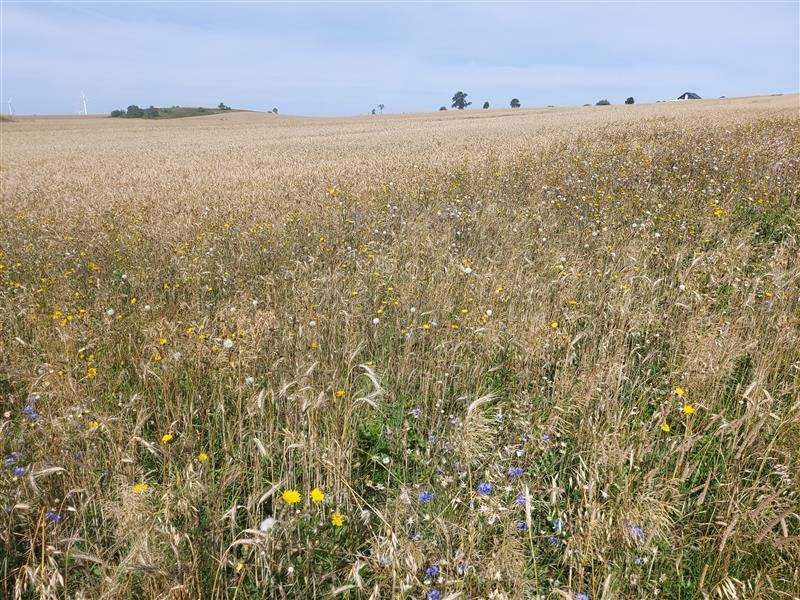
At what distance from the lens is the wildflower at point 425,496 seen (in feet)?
6.97

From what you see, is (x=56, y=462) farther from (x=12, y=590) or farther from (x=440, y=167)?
(x=440, y=167)

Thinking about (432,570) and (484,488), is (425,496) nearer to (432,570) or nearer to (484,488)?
(484,488)

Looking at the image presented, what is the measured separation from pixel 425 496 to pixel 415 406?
0.95 metres

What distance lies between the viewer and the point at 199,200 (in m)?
8.68

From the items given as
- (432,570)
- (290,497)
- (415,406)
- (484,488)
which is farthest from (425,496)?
(415,406)

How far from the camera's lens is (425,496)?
2.17 metres

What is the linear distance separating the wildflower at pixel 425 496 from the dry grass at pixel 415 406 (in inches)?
0.5

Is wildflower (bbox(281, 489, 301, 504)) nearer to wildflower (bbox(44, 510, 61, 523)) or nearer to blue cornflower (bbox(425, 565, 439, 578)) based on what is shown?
blue cornflower (bbox(425, 565, 439, 578))

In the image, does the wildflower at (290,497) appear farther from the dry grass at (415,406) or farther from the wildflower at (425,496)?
the wildflower at (425,496)

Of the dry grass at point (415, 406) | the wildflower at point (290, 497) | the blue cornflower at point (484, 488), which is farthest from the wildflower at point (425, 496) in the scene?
the wildflower at point (290, 497)

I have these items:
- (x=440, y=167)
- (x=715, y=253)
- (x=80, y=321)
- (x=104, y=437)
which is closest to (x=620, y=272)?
(x=715, y=253)

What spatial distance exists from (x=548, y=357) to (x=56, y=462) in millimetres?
2681

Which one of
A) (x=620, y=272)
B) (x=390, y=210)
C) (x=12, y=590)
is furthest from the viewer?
(x=390, y=210)

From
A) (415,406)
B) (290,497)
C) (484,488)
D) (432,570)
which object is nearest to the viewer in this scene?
(432,570)
